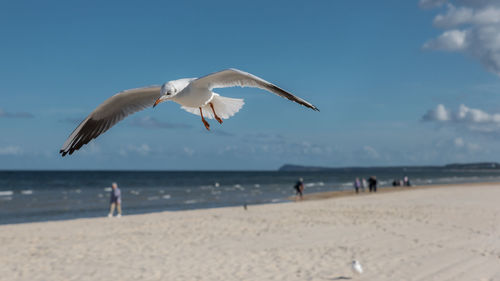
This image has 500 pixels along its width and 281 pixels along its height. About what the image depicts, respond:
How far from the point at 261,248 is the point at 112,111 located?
6717 millimetres

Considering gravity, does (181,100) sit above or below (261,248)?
above

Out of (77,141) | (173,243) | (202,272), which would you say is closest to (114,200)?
(173,243)

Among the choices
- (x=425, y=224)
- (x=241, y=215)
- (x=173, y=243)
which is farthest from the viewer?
(x=241, y=215)

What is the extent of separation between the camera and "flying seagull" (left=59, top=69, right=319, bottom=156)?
290 cm

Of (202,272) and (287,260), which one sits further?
(287,260)

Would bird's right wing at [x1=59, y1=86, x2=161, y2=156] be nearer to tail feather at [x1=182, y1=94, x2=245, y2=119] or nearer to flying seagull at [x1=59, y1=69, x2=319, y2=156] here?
flying seagull at [x1=59, y1=69, x2=319, y2=156]

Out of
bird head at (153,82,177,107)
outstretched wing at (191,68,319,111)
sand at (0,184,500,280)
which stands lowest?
sand at (0,184,500,280)

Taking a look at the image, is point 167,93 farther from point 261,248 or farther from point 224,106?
point 261,248

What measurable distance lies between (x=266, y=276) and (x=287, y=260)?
119 centimetres

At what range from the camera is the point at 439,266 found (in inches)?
318

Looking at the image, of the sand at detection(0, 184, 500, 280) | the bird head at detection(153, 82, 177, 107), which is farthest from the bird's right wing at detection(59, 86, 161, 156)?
the sand at detection(0, 184, 500, 280)

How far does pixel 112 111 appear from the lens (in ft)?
13.1

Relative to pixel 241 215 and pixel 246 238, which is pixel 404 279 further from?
pixel 241 215

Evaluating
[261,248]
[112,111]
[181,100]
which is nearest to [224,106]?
[112,111]
